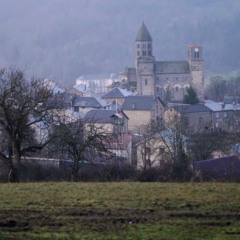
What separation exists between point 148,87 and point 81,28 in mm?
37183

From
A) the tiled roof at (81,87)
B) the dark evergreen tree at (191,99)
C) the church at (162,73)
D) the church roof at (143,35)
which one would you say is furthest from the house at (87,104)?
the church roof at (143,35)

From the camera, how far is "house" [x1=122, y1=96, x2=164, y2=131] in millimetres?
54134

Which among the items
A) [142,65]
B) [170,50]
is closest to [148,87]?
[142,65]

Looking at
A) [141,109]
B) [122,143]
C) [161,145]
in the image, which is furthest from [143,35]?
[161,145]

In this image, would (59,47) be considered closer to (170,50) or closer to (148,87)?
(170,50)

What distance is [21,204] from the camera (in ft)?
28.2

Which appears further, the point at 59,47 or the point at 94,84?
the point at 59,47

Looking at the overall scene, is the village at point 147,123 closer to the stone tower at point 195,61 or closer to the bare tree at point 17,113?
the stone tower at point 195,61

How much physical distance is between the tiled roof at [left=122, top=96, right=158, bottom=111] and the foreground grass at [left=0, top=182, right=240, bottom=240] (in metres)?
45.1

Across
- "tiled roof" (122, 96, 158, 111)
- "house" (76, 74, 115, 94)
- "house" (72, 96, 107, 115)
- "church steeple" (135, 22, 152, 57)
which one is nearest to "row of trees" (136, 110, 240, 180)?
"house" (72, 96, 107, 115)

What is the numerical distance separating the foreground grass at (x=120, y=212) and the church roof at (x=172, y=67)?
230 ft

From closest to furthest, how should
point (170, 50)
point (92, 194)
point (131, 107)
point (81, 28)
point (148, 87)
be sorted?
point (92, 194) → point (131, 107) → point (148, 87) → point (170, 50) → point (81, 28)

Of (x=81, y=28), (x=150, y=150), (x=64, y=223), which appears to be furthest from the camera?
(x=81, y=28)

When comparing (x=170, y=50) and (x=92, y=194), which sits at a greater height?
(x=170, y=50)
